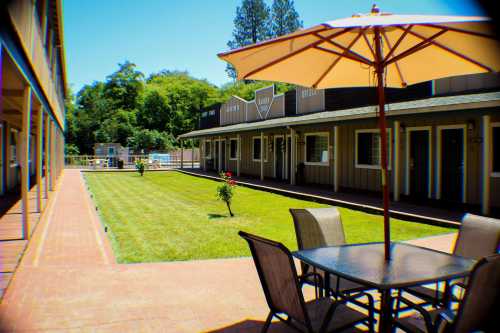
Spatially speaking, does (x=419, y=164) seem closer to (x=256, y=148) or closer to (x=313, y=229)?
(x=313, y=229)

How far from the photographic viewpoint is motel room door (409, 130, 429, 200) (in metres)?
11.7

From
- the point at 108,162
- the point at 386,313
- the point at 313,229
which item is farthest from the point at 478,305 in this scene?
the point at 108,162

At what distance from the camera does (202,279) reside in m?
4.79

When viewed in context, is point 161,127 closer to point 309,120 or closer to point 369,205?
point 309,120

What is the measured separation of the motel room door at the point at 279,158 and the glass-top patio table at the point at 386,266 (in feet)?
51.2

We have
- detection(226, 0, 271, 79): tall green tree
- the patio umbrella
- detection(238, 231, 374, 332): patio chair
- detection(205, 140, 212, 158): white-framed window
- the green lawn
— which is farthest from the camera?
detection(226, 0, 271, 79): tall green tree

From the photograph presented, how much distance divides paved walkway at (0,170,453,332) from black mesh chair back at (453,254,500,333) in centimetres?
162

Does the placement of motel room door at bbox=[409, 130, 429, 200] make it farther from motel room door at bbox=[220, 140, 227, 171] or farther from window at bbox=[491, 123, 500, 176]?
motel room door at bbox=[220, 140, 227, 171]

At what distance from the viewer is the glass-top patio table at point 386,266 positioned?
274 cm

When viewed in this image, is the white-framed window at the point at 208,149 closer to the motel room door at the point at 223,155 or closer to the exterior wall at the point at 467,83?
the motel room door at the point at 223,155

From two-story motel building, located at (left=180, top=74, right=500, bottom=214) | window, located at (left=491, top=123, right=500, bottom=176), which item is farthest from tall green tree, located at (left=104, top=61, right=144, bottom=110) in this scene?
window, located at (left=491, top=123, right=500, bottom=176)

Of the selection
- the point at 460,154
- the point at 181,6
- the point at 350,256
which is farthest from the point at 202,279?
the point at 181,6

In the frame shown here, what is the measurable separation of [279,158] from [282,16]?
36.8 m

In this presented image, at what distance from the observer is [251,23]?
51.9 meters
